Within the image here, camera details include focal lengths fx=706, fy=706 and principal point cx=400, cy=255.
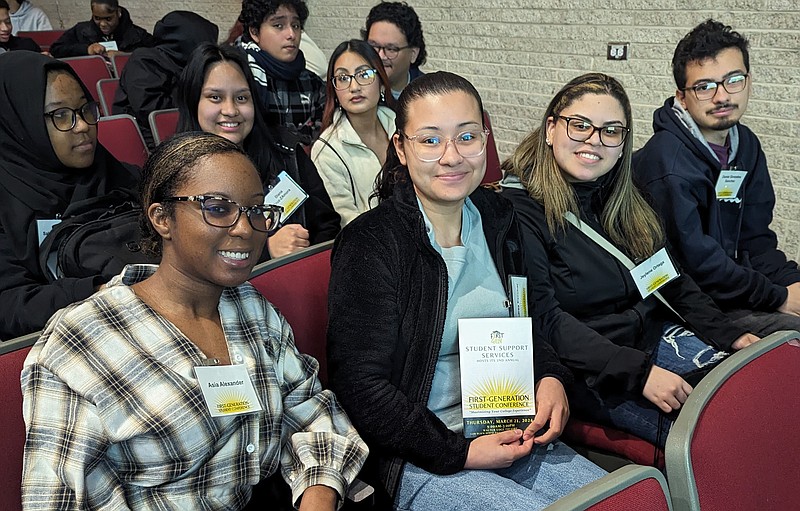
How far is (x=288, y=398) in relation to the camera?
1446 mm

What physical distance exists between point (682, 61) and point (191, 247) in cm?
200

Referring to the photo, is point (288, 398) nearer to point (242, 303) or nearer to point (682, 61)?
point (242, 303)

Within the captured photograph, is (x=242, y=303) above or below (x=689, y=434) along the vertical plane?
above

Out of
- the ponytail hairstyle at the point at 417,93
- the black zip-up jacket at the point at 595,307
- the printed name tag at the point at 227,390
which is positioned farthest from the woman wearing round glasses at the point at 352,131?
the printed name tag at the point at 227,390

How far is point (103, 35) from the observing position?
659 centimetres

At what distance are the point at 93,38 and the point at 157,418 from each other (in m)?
6.29

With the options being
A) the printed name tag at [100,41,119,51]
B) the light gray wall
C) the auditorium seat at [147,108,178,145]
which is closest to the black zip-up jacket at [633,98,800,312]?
the light gray wall

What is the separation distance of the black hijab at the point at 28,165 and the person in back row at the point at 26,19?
650 centimetres

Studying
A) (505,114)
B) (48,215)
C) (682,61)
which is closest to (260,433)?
(48,215)

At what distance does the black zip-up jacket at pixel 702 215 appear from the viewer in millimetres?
2379

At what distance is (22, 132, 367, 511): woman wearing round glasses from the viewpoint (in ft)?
3.78

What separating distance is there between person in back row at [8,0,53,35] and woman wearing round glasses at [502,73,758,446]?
24.2 ft

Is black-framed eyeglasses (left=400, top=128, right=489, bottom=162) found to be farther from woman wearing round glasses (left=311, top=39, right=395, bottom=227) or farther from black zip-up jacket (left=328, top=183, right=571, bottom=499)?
woman wearing round glasses (left=311, top=39, right=395, bottom=227)

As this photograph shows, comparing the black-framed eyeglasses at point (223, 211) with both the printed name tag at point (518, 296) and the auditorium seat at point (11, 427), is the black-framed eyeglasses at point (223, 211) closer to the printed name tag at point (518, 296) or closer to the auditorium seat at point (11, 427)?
the auditorium seat at point (11, 427)
